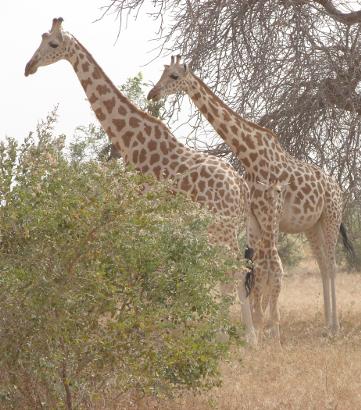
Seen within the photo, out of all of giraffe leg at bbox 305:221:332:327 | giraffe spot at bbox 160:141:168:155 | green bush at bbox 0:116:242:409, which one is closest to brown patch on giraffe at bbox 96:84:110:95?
giraffe spot at bbox 160:141:168:155

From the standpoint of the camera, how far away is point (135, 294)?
547 centimetres

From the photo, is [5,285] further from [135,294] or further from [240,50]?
[240,50]

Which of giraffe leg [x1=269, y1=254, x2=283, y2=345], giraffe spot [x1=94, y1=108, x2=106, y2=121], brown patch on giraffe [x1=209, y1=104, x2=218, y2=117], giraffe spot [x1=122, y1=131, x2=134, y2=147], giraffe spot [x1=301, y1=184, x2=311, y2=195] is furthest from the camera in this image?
giraffe spot [x1=301, y1=184, x2=311, y2=195]

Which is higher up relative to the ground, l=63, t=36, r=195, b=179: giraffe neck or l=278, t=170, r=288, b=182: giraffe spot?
l=63, t=36, r=195, b=179: giraffe neck

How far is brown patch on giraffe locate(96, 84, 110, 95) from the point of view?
30.7 ft

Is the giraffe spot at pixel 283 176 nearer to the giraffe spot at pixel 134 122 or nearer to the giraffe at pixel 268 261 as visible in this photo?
the giraffe at pixel 268 261

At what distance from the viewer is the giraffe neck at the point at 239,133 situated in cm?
997

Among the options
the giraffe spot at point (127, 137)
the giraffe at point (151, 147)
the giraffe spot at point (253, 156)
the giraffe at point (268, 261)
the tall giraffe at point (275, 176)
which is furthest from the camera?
the giraffe spot at point (253, 156)

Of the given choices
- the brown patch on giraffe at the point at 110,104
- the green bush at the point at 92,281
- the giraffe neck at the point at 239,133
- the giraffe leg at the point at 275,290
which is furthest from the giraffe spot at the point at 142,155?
the green bush at the point at 92,281

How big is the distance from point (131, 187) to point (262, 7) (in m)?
6.99

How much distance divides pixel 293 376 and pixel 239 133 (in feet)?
10.7

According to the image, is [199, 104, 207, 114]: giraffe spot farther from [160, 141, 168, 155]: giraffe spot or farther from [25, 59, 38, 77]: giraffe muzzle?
[25, 59, 38, 77]: giraffe muzzle

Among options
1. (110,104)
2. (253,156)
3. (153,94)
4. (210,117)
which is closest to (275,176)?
(253,156)

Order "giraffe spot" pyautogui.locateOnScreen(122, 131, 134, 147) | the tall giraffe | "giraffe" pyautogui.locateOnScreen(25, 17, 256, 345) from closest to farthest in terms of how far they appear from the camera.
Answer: "giraffe" pyautogui.locateOnScreen(25, 17, 256, 345), "giraffe spot" pyautogui.locateOnScreen(122, 131, 134, 147), the tall giraffe
